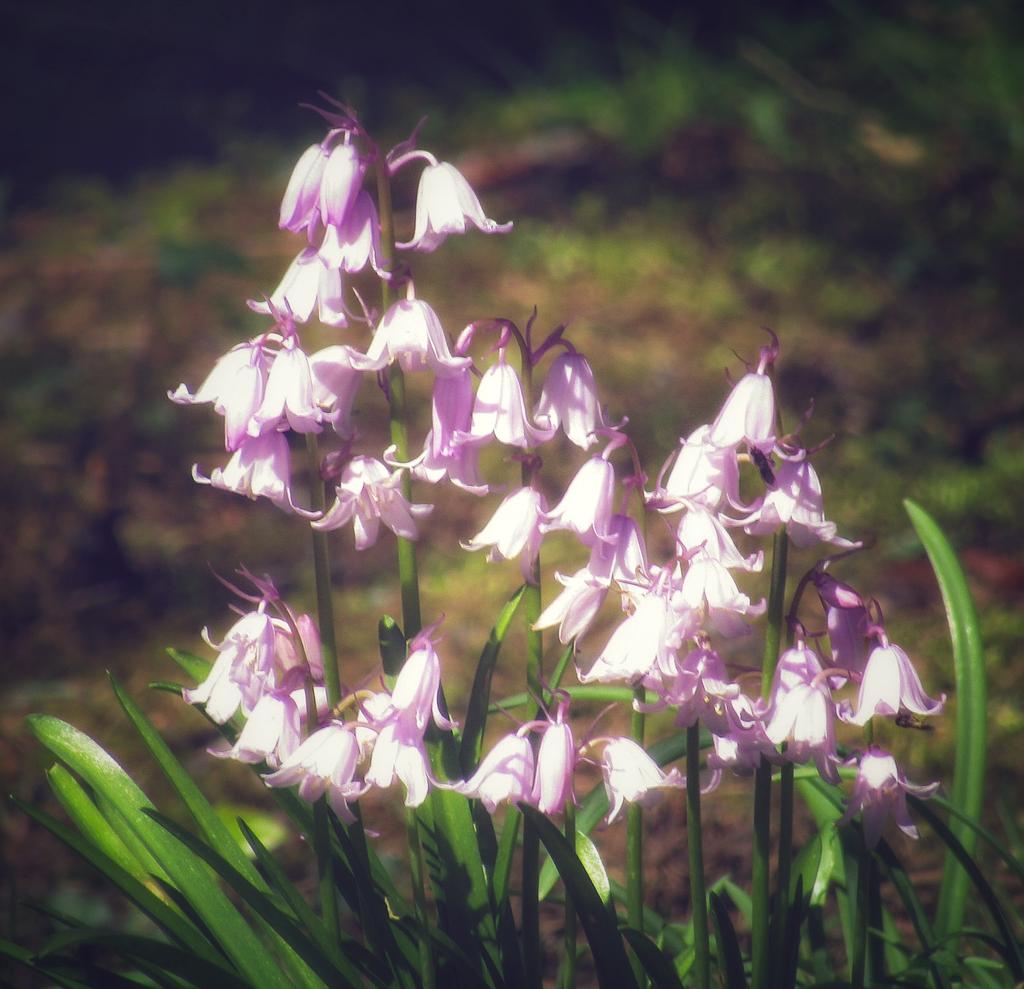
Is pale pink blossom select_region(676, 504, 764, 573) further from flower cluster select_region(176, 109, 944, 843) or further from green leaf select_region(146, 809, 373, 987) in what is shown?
green leaf select_region(146, 809, 373, 987)

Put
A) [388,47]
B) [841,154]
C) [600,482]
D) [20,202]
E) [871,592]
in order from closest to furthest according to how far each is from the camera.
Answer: [600,482] → [871,592] → [841,154] → [20,202] → [388,47]

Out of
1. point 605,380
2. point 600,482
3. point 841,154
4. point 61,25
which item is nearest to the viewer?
point 600,482

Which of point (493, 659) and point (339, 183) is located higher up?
point (339, 183)

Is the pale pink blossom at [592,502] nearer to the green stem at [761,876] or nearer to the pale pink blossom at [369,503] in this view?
the pale pink blossom at [369,503]

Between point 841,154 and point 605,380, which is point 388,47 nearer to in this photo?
point 841,154

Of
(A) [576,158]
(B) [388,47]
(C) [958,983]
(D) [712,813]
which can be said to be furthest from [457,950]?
(B) [388,47]

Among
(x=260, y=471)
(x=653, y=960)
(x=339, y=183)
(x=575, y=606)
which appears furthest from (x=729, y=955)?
(x=339, y=183)

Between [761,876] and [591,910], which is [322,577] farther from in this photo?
[761,876]
